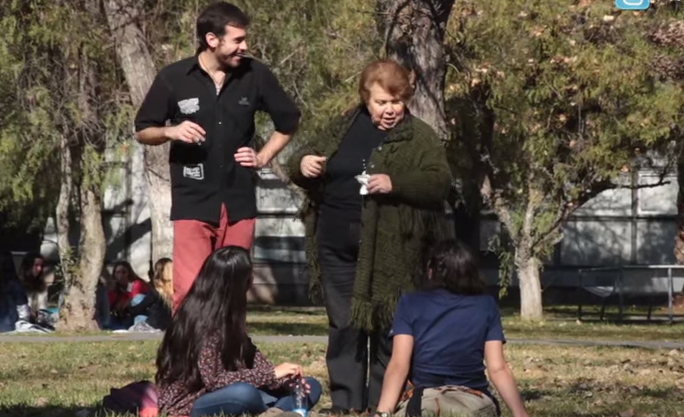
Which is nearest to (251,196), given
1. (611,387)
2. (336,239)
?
(336,239)

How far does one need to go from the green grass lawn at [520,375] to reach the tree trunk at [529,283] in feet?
36.9

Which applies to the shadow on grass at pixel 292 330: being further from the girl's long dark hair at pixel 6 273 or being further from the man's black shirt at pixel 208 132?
the man's black shirt at pixel 208 132

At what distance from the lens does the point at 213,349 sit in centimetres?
780

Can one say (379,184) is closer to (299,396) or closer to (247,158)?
(247,158)

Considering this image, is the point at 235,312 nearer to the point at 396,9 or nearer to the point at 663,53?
the point at 396,9

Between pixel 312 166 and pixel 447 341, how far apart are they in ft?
4.57

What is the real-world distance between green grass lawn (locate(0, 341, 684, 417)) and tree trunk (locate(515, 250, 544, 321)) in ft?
36.9

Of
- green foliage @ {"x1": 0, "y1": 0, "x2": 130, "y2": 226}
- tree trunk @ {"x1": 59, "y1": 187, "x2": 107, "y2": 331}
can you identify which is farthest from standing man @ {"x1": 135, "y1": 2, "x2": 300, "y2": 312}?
tree trunk @ {"x1": 59, "y1": 187, "x2": 107, "y2": 331}

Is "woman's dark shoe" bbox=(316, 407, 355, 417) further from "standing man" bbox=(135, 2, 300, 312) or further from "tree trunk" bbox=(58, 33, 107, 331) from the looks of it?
"tree trunk" bbox=(58, 33, 107, 331)

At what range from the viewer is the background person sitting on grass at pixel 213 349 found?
25.5 ft

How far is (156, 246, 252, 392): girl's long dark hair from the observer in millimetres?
7750

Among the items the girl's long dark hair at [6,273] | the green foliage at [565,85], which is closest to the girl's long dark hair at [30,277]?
the girl's long dark hair at [6,273]

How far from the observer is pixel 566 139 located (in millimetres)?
25359

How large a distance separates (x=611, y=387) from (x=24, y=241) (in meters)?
33.1
